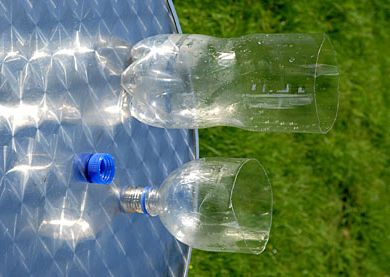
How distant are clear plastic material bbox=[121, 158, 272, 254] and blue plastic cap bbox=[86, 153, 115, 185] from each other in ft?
0.32

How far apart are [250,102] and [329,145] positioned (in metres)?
1.65

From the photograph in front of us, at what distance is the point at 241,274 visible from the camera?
2387 mm

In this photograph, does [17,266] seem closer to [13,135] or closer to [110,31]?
[13,135]

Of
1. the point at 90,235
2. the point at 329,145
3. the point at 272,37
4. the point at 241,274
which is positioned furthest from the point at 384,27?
the point at 90,235

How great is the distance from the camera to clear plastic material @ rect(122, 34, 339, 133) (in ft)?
3.59

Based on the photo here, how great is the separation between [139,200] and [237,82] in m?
0.24

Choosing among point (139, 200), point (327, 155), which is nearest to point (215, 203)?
point (139, 200)

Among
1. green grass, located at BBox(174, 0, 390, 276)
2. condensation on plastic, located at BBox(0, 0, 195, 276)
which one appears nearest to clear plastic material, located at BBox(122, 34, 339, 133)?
condensation on plastic, located at BBox(0, 0, 195, 276)

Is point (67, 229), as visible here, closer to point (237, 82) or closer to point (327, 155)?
point (237, 82)

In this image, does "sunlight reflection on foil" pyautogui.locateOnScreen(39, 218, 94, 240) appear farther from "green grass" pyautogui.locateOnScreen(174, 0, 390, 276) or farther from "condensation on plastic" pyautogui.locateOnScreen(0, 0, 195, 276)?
"green grass" pyautogui.locateOnScreen(174, 0, 390, 276)

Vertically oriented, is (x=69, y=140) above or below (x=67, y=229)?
above

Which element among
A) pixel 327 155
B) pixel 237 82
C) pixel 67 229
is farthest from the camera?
pixel 327 155

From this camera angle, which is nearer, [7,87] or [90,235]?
[7,87]

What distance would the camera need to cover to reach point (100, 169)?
1033mm
